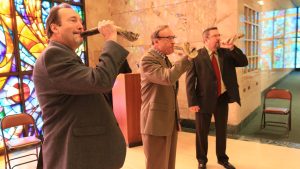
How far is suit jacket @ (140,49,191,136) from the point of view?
2.05m

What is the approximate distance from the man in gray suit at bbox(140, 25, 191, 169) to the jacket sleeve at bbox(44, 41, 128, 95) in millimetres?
860

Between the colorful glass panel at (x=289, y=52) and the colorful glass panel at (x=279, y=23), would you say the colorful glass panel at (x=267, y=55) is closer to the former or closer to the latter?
the colorful glass panel at (x=279, y=23)

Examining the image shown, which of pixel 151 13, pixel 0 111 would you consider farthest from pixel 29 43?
pixel 151 13

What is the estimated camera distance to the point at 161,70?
1.97m

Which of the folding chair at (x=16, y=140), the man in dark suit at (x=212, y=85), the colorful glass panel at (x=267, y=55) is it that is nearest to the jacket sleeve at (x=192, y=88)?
the man in dark suit at (x=212, y=85)

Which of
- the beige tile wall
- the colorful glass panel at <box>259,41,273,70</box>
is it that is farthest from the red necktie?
the colorful glass panel at <box>259,41,273,70</box>

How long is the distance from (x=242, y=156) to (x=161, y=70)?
6.91 ft

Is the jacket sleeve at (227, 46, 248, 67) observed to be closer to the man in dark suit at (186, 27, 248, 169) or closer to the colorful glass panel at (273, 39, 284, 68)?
the man in dark suit at (186, 27, 248, 169)

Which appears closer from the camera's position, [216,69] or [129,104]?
[216,69]

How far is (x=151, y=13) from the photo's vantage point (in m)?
4.98

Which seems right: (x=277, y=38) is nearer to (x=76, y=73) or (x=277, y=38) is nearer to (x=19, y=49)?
(x=19, y=49)

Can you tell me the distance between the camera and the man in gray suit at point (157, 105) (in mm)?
2057

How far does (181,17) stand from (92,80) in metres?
3.77

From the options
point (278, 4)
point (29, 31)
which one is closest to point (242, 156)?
point (29, 31)
